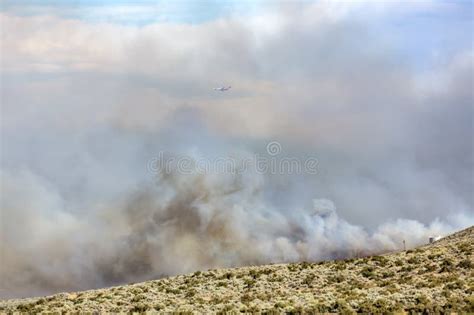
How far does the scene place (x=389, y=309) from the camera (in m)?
57.4

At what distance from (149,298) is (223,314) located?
57.9 ft

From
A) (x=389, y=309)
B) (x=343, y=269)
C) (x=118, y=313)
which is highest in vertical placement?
(x=343, y=269)

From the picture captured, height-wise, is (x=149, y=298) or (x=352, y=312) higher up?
(x=149, y=298)

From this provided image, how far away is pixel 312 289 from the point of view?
7406cm

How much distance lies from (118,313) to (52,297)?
71.8 ft

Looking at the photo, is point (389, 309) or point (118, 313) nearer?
point (389, 309)

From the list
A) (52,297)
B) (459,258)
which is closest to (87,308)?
(52,297)

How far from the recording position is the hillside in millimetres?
60875

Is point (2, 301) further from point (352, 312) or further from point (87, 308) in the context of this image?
point (352, 312)

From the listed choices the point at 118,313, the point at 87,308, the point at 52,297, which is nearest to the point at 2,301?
the point at 52,297

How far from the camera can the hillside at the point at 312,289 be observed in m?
60.9

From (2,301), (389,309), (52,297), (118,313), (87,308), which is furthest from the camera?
(2,301)

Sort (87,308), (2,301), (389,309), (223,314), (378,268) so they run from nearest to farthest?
(389,309), (223,314), (87,308), (378,268), (2,301)

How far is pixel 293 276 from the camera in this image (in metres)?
82.4
